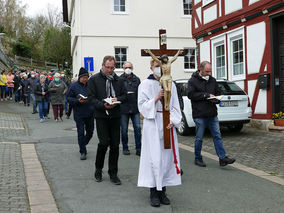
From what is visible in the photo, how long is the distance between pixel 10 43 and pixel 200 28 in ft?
143

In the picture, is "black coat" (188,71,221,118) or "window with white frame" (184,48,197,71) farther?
"window with white frame" (184,48,197,71)

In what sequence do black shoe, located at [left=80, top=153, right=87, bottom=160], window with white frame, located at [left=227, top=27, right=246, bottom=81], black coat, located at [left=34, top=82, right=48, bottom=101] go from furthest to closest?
1. black coat, located at [left=34, top=82, right=48, bottom=101]
2. window with white frame, located at [left=227, top=27, right=246, bottom=81]
3. black shoe, located at [left=80, top=153, right=87, bottom=160]

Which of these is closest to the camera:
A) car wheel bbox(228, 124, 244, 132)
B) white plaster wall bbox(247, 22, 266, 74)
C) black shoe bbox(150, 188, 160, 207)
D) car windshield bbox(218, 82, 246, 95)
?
black shoe bbox(150, 188, 160, 207)

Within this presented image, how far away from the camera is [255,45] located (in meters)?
12.9

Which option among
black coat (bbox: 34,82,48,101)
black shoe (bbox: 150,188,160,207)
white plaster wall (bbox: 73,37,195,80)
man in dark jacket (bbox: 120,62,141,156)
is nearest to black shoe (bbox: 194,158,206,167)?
man in dark jacket (bbox: 120,62,141,156)

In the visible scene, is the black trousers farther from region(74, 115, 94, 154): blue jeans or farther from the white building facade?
the white building facade

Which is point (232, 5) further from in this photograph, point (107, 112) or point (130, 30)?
point (130, 30)

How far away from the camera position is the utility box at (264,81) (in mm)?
12195

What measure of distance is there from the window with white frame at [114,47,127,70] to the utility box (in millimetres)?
13260

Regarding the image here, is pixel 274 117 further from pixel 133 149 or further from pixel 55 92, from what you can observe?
pixel 55 92

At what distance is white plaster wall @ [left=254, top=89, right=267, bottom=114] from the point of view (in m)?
12.5

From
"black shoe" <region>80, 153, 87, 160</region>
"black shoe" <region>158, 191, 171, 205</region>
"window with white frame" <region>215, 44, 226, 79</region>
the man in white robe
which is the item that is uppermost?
"window with white frame" <region>215, 44, 226, 79</region>

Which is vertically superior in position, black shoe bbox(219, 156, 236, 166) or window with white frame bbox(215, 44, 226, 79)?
window with white frame bbox(215, 44, 226, 79)

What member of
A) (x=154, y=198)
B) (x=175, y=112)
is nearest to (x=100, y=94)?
(x=175, y=112)
